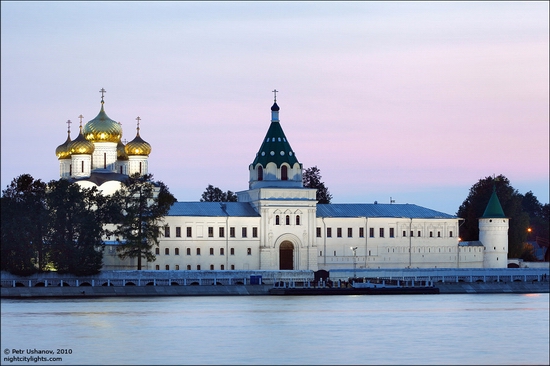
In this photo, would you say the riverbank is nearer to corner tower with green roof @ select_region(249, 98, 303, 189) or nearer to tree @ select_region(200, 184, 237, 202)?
corner tower with green roof @ select_region(249, 98, 303, 189)

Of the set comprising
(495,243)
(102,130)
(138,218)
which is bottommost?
(495,243)

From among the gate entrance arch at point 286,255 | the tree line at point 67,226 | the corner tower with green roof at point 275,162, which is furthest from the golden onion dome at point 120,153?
the gate entrance arch at point 286,255

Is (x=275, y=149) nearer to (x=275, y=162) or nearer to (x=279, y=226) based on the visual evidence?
(x=275, y=162)

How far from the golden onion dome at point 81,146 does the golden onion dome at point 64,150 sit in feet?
4.46

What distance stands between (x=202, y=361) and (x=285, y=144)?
4472 cm

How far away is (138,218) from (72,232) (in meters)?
4.96

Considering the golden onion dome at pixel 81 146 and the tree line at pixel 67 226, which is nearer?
the tree line at pixel 67 226

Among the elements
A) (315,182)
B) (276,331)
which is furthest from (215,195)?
(276,331)

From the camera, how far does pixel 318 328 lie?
4606 cm

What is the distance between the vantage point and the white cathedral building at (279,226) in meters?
77.1

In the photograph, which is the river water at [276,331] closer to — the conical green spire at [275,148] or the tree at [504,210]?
the conical green spire at [275,148]

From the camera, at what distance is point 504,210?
89875 mm

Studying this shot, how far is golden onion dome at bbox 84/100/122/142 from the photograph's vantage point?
7881 cm

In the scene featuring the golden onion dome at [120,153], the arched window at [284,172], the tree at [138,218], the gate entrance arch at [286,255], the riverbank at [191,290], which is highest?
the golden onion dome at [120,153]
